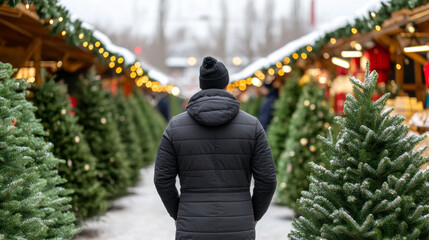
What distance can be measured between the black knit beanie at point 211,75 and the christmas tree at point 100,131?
6476 millimetres

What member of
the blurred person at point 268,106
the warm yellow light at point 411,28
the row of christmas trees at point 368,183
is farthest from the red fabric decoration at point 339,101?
the row of christmas trees at point 368,183

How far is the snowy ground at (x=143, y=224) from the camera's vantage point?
8391 millimetres

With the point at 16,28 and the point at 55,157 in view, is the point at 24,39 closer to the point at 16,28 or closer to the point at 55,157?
the point at 16,28

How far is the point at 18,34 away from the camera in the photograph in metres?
8.66

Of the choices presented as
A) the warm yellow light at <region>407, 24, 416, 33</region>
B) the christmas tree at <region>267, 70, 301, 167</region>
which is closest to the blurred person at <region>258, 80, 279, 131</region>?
the christmas tree at <region>267, 70, 301, 167</region>

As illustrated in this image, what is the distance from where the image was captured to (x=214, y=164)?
3979 millimetres

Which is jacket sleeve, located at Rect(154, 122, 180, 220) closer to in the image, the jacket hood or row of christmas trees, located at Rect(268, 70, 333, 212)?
the jacket hood

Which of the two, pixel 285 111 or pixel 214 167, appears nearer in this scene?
pixel 214 167

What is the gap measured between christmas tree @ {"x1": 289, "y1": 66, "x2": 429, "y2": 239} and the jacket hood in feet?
2.49

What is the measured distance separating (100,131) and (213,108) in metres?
6.98

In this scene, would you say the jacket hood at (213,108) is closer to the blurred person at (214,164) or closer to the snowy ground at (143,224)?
the blurred person at (214,164)

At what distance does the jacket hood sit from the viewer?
12.9 ft

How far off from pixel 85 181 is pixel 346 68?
6557 millimetres

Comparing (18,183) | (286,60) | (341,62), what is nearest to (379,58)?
(341,62)
